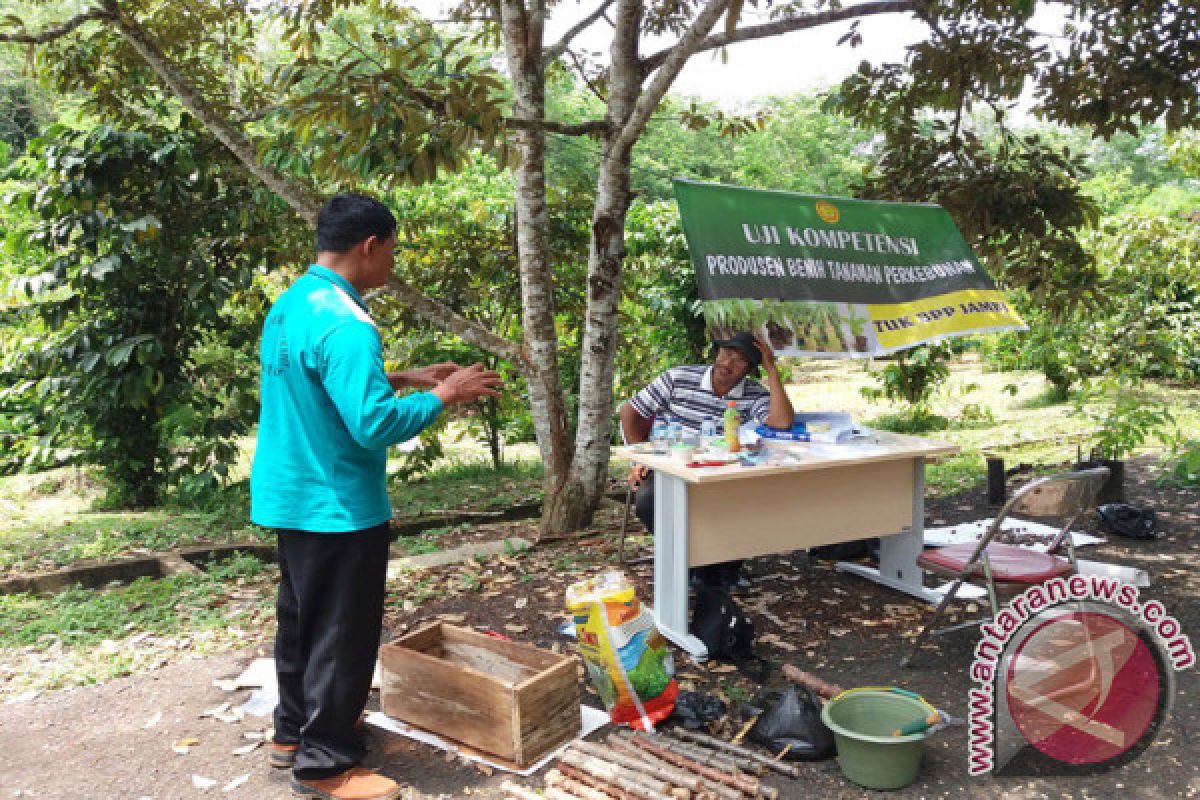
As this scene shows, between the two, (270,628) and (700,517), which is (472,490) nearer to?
(270,628)

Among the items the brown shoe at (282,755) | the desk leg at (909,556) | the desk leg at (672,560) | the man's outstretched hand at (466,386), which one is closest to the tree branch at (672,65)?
the desk leg at (672,560)

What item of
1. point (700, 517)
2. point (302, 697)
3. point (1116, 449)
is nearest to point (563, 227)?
point (700, 517)

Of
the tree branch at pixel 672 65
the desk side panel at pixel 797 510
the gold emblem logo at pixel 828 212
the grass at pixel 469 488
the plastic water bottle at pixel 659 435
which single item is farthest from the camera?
the grass at pixel 469 488

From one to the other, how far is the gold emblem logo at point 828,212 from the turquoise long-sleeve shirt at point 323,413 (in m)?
3.40

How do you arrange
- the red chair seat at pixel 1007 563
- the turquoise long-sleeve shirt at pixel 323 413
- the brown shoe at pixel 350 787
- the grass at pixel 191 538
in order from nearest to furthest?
1. the turquoise long-sleeve shirt at pixel 323 413
2. the brown shoe at pixel 350 787
3. the red chair seat at pixel 1007 563
4. the grass at pixel 191 538

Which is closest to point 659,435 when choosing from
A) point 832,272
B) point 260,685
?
point 832,272

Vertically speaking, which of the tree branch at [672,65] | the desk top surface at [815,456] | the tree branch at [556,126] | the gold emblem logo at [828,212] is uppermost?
the tree branch at [672,65]

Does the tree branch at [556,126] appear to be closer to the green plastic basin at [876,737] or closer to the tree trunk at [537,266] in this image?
the tree trunk at [537,266]

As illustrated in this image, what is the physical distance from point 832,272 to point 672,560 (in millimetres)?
2146

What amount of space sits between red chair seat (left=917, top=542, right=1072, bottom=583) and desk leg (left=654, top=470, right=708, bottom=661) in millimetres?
1202

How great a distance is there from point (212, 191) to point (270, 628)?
4.54m

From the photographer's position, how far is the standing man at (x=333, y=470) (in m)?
3.00

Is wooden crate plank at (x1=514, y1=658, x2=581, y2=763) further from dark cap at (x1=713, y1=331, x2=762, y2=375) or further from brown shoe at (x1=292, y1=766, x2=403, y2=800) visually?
dark cap at (x1=713, y1=331, x2=762, y2=375)

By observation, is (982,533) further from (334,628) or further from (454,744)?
(334,628)
